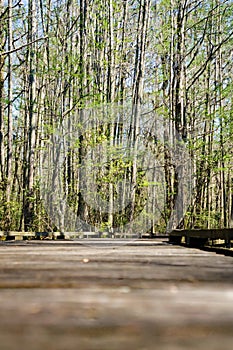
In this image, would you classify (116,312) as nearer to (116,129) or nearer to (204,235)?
(204,235)

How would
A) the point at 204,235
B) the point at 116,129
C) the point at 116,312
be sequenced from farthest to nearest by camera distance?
the point at 116,129
the point at 204,235
the point at 116,312

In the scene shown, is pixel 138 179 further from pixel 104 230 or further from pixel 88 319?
pixel 88 319

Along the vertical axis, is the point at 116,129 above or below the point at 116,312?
above

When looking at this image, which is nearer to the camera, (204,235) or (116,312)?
(116,312)

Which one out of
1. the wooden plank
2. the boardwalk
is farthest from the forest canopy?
the boardwalk

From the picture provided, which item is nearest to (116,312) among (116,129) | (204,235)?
(204,235)

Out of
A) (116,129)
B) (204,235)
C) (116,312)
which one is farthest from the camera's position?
(116,129)

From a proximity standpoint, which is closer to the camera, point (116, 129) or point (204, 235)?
point (204, 235)

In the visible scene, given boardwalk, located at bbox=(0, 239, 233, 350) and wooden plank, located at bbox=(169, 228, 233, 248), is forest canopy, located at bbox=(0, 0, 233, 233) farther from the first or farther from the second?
boardwalk, located at bbox=(0, 239, 233, 350)

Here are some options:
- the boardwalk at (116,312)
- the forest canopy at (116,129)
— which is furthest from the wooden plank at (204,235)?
the forest canopy at (116,129)

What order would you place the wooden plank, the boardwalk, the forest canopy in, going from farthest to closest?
the forest canopy, the wooden plank, the boardwalk

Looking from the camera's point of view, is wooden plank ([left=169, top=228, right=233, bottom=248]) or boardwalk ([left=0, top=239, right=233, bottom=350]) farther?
wooden plank ([left=169, top=228, right=233, bottom=248])

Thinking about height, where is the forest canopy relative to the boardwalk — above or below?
above

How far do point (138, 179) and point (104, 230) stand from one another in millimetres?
2221
